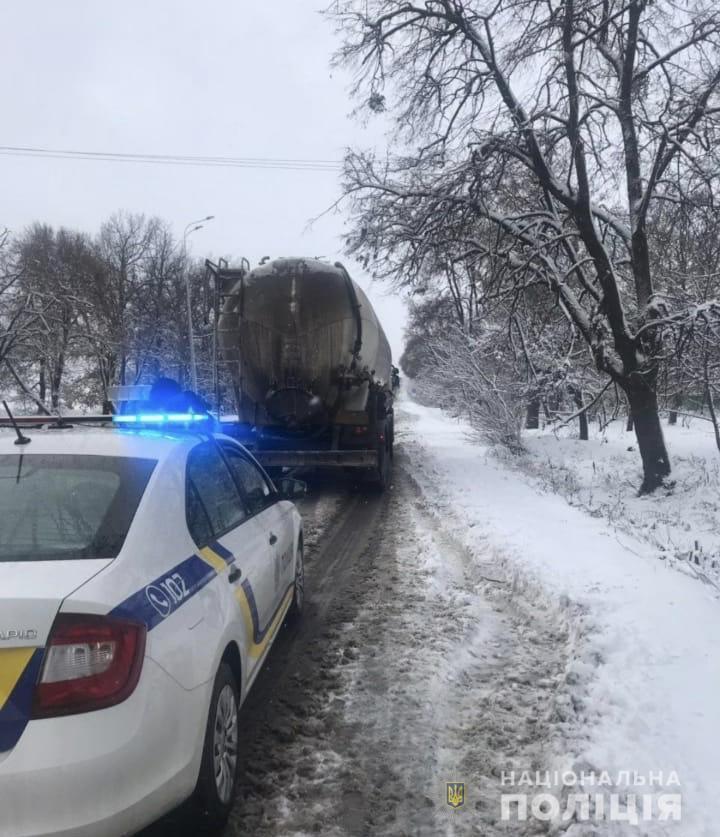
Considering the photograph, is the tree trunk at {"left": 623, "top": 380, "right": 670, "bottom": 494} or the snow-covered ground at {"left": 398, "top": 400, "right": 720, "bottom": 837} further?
the tree trunk at {"left": 623, "top": 380, "right": 670, "bottom": 494}

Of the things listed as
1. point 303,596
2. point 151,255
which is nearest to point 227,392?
point 303,596

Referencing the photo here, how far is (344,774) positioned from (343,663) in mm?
1261

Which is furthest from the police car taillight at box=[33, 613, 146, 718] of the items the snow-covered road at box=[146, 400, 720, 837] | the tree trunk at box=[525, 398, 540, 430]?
the tree trunk at box=[525, 398, 540, 430]

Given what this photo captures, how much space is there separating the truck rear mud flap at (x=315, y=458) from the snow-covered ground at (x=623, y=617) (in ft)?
4.77

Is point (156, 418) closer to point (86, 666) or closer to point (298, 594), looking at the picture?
point (86, 666)

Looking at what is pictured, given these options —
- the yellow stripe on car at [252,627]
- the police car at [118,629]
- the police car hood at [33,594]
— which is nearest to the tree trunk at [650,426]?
the yellow stripe on car at [252,627]

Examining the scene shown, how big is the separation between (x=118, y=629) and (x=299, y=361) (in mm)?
8493

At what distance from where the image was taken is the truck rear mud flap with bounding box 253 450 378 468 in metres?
10.6

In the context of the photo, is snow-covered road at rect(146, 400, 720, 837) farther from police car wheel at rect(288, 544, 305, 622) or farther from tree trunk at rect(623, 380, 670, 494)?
tree trunk at rect(623, 380, 670, 494)

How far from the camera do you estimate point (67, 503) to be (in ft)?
8.69

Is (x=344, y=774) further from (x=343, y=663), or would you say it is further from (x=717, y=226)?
(x=717, y=226)

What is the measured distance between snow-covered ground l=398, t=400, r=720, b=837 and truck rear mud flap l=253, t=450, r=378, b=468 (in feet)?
4.77

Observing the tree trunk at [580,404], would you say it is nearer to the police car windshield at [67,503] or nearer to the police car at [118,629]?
the police car at [118,629]

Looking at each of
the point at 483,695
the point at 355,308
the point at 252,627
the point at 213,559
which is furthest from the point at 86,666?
the point at 355,308
